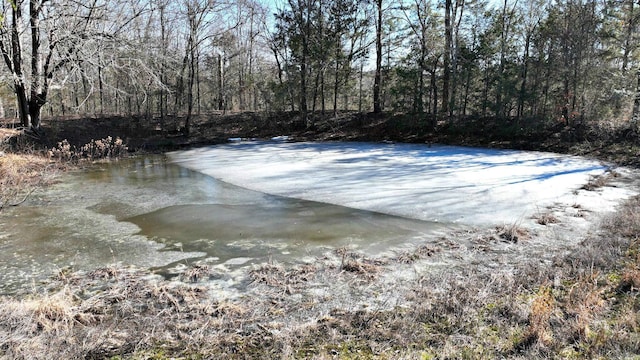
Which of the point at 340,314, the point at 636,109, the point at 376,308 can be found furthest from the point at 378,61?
the point at 340,314

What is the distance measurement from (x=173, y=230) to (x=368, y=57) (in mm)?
17744

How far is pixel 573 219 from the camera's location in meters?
6.50

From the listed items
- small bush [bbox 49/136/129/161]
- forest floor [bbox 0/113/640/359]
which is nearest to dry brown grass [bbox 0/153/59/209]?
small bush [bbox 49/136/129/161]

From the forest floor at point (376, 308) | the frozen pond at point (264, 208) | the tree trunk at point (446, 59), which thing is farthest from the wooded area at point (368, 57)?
the forest floor at point (376, 308)

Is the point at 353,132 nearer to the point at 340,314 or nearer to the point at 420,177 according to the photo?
the point at 420,177

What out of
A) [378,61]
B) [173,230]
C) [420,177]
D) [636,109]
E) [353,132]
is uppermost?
[378,61]

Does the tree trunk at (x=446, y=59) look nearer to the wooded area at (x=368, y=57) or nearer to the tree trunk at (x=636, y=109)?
the wooded area at (x=368, y=57)

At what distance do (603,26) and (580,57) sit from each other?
123 centimetres

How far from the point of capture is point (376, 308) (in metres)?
3.75

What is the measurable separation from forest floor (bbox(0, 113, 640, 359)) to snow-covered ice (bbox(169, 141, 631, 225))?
1.48 m

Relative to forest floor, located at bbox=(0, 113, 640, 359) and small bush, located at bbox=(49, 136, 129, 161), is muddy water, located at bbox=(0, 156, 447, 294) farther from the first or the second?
small bush, located at bbox=(49, 136, 129, 161)

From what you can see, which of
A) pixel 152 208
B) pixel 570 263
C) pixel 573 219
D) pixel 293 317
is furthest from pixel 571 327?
pixel 152 208

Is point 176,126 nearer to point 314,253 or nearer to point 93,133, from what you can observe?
point 93,133

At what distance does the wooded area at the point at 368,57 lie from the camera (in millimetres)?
12523
